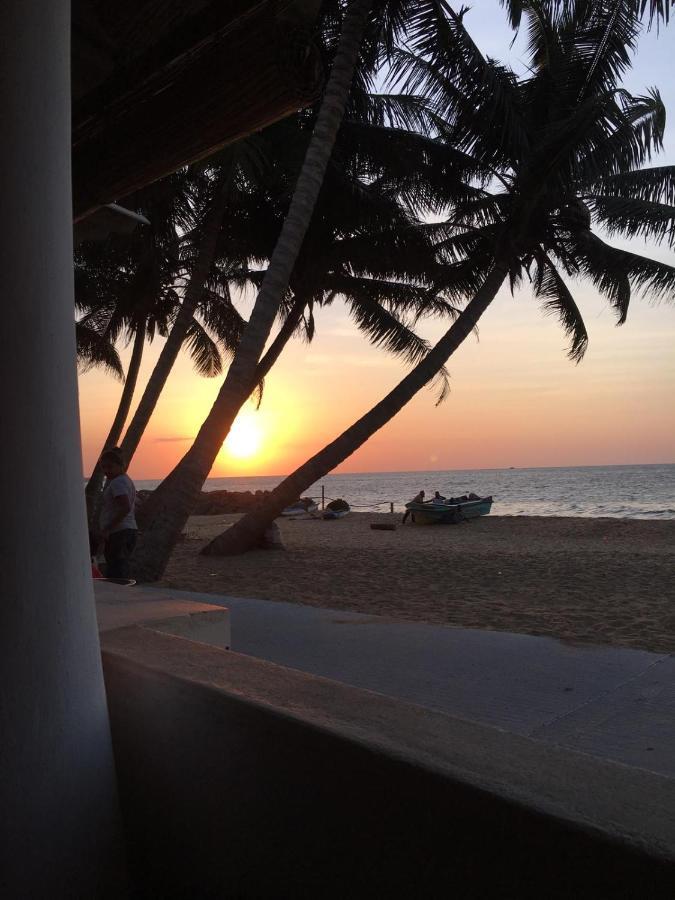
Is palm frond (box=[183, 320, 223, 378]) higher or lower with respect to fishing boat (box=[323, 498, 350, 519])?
higher

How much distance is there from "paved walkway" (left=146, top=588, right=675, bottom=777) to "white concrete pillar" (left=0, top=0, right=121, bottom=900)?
84.1 inches

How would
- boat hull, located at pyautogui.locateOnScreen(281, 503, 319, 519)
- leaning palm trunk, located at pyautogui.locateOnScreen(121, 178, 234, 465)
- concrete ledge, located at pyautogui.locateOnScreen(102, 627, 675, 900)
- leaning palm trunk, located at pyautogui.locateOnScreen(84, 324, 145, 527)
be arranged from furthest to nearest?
1. boat hull, located at pyautogui.locateOnScreen(281, 503, 319, 519)
2. leaning palm trunk, located at pyautogui.locateOnScreen(84, 324, 145, 527)
3. leaning palm trunk, located at pyautogui.locateOnScreen(121, 178, 234, 465)
4. concrete ledge, located at pyautogui.locateOnScreen(102, 627, 675, 900)

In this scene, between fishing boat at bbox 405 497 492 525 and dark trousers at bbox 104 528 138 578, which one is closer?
dark trousers at bbox 104 528 138 578

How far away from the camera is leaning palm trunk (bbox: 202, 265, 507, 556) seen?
1204cm

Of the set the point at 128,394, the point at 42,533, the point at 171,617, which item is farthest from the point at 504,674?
the point at 128,394

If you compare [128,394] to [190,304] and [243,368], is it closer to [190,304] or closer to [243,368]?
[190,304]

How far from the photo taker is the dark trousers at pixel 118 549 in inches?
256

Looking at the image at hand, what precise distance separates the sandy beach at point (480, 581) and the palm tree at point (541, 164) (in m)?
1.78

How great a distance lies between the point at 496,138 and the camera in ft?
43.7

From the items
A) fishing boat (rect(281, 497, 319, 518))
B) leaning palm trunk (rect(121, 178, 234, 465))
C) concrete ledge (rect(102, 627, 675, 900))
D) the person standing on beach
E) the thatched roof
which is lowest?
fishing boat (rect(281, 497, 319, 518))

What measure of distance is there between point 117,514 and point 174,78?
439cm

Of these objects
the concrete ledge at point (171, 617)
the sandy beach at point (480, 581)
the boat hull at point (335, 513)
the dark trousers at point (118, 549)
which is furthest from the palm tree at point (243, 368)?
the boat hull at point (335, 513)

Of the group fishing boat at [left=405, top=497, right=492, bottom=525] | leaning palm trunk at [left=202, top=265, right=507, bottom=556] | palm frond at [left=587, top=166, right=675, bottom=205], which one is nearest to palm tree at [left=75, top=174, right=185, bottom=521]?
leaning palm trunk at [left=202, top=265, right=507, bottom=556]

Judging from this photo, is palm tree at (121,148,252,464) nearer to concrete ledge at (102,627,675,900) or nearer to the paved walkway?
the paved walkway
